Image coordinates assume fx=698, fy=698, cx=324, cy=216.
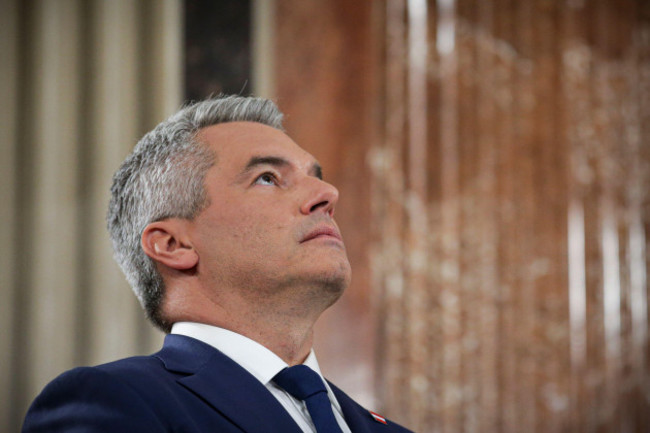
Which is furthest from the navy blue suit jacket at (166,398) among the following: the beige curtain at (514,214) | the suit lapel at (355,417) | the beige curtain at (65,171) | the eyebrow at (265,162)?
the beige curtain at (514,214)

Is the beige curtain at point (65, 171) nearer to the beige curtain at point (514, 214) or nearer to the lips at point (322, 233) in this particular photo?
the beige curtain at point (514, 214)

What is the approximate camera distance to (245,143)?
1586 mm

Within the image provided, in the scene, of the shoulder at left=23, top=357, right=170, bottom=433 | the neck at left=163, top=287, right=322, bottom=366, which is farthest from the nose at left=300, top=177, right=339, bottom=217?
the shoulder at left=23, top=357, right=170, bottom=433

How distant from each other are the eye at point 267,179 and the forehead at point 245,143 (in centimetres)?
5

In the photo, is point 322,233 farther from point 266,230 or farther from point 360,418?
point 360,418

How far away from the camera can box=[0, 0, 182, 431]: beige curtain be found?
8.31ft

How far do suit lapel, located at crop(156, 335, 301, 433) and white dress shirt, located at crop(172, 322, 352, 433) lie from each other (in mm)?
41

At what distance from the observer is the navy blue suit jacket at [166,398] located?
3.61 feet

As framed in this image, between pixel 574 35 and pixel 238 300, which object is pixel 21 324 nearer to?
pixel 238 300

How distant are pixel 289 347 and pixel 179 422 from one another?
387 millimetres

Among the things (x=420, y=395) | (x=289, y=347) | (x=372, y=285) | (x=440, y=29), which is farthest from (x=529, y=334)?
(x=289, y=347)

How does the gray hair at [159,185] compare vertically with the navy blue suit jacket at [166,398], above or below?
above

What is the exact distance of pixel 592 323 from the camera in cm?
325

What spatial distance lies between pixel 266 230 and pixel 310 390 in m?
0.34
